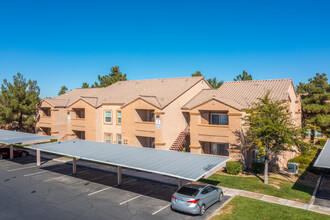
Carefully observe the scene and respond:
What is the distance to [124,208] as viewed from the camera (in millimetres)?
16906

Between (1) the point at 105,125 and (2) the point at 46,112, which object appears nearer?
(1) the point at 105,125

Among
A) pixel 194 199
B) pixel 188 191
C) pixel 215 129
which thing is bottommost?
pixel 194 199

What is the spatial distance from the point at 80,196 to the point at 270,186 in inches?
598

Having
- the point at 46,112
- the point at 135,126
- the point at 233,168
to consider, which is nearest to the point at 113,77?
the point at 46,112

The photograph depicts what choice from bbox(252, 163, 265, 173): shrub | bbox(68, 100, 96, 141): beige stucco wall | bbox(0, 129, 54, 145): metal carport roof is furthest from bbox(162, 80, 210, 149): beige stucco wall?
bbox(0, 129, 54, 145): metal carport roof

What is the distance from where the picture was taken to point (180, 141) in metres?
31.9

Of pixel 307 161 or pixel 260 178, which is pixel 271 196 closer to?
pixel 260 178

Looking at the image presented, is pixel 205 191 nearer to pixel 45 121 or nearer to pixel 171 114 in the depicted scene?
pixel 171 114

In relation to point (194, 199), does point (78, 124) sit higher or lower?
higher

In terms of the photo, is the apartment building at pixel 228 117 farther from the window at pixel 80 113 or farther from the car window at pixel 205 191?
the window at pixel 80 113

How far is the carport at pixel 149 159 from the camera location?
54.3 ft

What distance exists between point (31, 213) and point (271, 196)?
1649 centimetres

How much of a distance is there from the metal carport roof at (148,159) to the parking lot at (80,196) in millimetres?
2542

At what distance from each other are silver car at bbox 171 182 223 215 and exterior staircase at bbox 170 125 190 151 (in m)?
13.8
